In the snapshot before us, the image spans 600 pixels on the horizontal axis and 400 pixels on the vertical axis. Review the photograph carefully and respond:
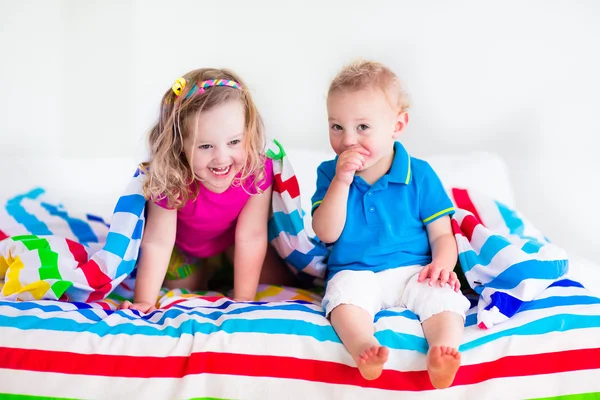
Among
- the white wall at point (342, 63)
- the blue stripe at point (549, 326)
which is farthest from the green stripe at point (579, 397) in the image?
the white wall at point (342, 63)

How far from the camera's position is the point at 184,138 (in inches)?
55.9

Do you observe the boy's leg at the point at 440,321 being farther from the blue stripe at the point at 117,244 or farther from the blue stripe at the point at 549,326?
the blue stripe at the point at 117,244

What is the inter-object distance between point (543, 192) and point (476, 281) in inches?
48.3

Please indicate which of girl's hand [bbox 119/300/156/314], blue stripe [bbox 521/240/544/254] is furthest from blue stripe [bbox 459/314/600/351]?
girl's hand [bbox 119/300/156/314]

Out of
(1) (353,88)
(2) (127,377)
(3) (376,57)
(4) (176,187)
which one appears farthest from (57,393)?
(3) (376,57)

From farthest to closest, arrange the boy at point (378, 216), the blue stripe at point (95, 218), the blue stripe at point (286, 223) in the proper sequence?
the blue stripe at point (95, 218), the blue stripe at point (286, 223), the boy at point (378, 216)

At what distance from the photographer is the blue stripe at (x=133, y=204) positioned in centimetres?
151

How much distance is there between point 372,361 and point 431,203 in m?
0.49

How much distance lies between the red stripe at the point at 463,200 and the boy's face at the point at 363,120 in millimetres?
467

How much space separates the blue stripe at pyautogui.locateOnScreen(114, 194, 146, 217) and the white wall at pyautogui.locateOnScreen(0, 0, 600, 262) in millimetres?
885

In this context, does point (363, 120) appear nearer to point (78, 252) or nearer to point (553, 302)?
point (553, 302)

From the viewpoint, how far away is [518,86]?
7.88 feet

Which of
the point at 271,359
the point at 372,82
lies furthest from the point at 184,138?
the point at 271,359

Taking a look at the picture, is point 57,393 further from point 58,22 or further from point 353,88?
point 58,22
